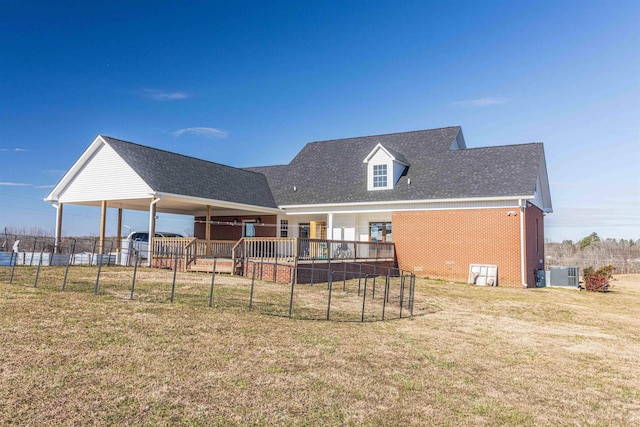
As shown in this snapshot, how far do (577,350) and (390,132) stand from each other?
21703 millimetres

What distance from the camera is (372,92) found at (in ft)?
81.0

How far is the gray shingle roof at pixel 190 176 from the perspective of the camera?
798 inches

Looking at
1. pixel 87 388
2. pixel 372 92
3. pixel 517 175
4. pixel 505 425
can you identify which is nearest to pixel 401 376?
pixel 505 425

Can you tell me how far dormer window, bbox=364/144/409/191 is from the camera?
24.4 m

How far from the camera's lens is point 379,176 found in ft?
81.5

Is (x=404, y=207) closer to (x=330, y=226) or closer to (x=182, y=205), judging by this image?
(x=330, y=226)

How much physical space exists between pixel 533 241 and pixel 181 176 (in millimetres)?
17038

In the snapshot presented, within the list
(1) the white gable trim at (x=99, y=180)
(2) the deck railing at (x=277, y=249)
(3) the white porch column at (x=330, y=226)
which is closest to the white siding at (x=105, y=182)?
(1) the white gable trim at (x=99, y=180)

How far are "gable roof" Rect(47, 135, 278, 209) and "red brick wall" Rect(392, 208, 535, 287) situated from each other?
775 centimetres

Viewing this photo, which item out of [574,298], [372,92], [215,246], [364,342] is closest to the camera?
[364,342]

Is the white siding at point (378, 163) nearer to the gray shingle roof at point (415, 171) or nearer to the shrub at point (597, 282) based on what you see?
the gray shingle roof at point (415, 171)

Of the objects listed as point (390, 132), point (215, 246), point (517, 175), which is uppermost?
point (390, 132)

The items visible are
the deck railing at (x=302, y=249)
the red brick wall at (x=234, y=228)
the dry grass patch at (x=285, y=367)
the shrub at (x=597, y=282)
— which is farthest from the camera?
the red brick wall at (x=234, y=228)

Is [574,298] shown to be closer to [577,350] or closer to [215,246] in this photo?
[577,350]
